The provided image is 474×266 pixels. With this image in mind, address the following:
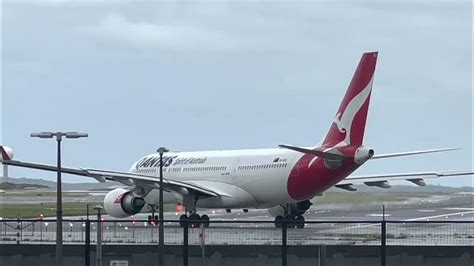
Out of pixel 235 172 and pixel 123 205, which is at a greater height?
pixel 235 172

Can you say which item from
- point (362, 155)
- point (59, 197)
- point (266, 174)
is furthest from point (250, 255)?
point (266, 174)

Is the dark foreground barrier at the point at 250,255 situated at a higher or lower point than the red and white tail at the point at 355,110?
lower

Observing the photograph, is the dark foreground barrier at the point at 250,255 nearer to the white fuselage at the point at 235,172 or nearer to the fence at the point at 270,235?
the fence at the point at 270,235

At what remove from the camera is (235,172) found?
5372 centimetres

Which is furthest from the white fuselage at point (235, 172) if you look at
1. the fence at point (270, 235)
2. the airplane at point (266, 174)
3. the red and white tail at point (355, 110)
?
the fence at point (270, 235)

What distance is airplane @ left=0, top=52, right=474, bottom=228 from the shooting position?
47.5 meters

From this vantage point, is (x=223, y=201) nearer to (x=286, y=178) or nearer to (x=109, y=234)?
(x=286, y=178)

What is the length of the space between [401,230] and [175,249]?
42.6 ft

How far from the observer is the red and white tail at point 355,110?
4700 centimetres

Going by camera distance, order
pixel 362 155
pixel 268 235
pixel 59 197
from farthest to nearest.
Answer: pixel 362 155
pixel 268 235
pixel 59 197

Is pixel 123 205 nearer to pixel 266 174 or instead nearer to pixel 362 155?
pixel 266 174

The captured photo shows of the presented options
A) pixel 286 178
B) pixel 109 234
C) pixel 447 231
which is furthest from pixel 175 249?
Result: pixel 286 178

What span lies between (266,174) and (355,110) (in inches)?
223

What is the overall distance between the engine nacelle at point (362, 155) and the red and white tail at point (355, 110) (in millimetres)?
842
